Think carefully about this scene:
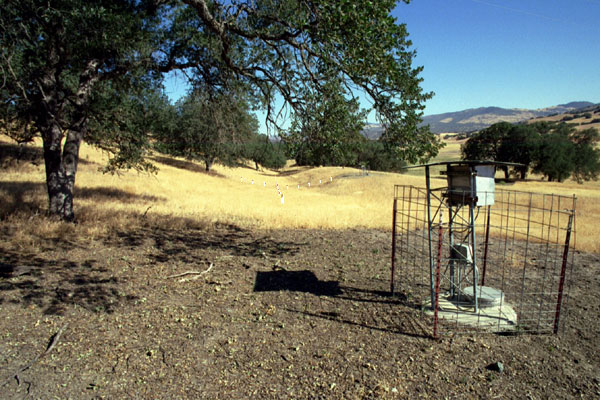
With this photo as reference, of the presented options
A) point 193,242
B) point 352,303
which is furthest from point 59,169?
point 352,303

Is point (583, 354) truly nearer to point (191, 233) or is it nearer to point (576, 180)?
point (191, 233)

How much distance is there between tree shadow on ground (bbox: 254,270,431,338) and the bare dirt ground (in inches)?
1.3

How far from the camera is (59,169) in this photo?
10125 mm

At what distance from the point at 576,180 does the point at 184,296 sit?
6147 cm

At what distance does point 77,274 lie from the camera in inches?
263

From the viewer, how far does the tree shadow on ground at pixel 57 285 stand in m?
5.50

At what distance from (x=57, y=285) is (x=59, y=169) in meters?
5.41

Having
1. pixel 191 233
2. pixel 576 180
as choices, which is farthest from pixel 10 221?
pixel 576 180

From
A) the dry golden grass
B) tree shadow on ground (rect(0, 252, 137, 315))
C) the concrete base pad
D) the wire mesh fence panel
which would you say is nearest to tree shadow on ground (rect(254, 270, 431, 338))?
the wire mesh fence panel

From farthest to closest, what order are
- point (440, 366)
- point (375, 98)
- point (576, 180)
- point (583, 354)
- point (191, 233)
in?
1. point (576, 180)
2. point (191, 233)
3. point (375, 98)
4. point (583, 354)
5. point (440, 366)

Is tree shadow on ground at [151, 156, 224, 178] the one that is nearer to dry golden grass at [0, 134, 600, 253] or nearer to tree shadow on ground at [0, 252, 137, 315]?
dry golden grass at [0, 134, 600, 253]

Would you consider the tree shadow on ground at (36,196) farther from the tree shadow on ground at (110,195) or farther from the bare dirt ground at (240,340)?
the bare dirt ground at (240,340)

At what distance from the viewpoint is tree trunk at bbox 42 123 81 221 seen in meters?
9.91

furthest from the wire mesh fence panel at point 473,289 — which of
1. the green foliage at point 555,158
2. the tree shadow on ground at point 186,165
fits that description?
the green foliage at point 555,158
